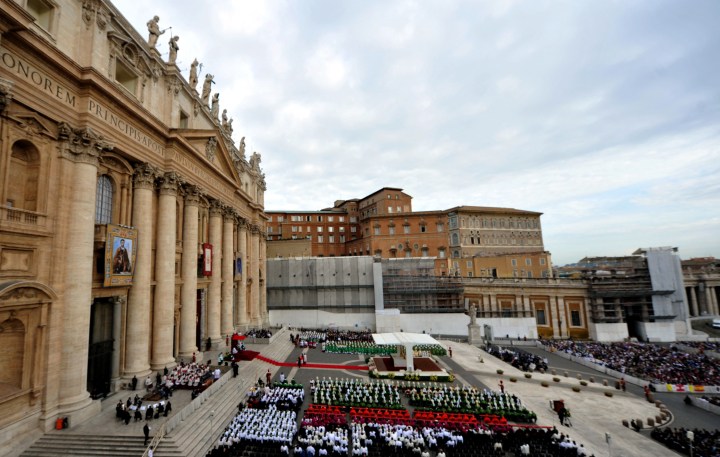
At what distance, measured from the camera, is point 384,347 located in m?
36.2

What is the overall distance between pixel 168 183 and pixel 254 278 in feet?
72.1

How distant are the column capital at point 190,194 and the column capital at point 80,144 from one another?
8.45m

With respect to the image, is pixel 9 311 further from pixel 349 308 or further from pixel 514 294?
pixel 514 294

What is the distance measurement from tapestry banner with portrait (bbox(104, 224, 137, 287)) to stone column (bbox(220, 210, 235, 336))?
1403 centimetres

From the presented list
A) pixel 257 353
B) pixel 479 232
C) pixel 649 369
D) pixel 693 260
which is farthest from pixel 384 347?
pixel 693 260

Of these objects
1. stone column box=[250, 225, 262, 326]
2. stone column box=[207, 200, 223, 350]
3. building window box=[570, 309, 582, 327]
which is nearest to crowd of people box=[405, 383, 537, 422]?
stone column box=[207, 200, 223, 350]

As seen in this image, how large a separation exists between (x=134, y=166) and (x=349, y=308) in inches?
1463

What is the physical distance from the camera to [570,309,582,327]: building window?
156 feet

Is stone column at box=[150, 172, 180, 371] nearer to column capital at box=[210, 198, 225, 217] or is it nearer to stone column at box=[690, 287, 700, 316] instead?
column capital at box=[210, 198, 225, 217]

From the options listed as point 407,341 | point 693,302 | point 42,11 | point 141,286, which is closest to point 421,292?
point 407,341

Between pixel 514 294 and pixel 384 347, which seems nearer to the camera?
pixel 384 347

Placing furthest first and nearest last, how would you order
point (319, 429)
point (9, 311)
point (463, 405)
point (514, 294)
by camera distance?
point (514, 294)
point (463, 405)
point (319, 429)
point (9, 311)

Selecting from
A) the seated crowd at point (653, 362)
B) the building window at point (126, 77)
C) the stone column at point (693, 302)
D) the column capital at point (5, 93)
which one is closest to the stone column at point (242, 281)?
the building window at point (126, 77)

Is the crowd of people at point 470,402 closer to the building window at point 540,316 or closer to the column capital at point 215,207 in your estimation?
the column capital at point 215,207
